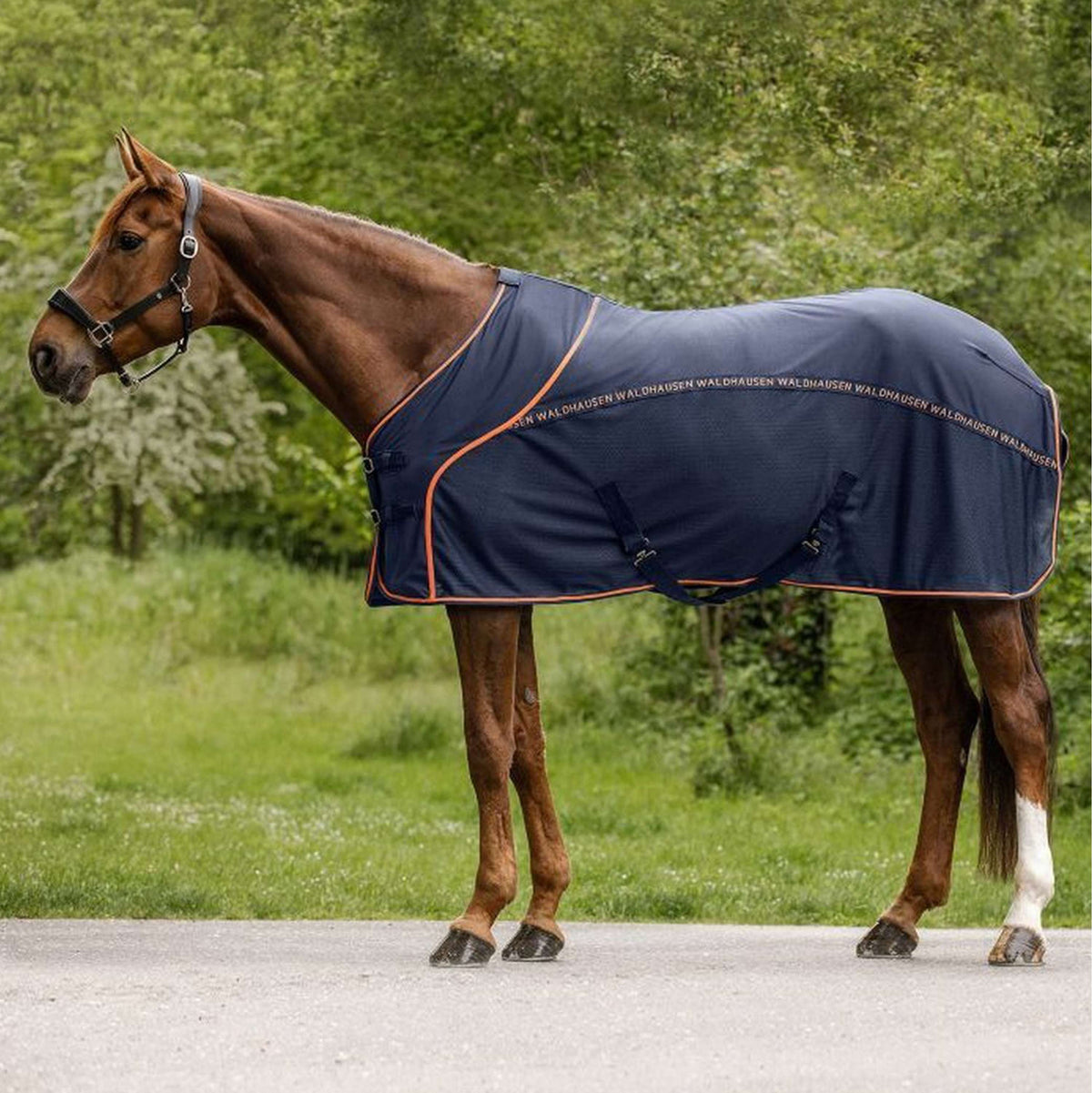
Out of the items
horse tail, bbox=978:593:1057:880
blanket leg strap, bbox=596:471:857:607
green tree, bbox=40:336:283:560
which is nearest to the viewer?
blanket leg strap, bbox=596:471:857:607

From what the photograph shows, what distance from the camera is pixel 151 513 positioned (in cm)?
2872

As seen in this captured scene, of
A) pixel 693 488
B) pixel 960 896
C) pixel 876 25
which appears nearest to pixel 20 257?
pixel 876 25

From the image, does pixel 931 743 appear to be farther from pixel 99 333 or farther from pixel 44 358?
pixel 44 358

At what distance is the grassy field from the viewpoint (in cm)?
1010

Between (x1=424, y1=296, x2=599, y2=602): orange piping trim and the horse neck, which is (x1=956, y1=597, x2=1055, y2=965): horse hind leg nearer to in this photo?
(x1=424, y1=296, x2=599, y2=602): orange piping trim

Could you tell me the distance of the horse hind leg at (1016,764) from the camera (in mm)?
7652

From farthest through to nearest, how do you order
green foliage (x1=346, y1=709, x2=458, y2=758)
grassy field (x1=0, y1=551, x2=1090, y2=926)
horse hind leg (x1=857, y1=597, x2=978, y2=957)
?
green foliage (x1=346, y1=709, x2=458, y2=758), grassy field (x1=0, y1=551, x2=1090, y2=926), horse hind leg (x1=857, y1=597, x2=978, y2=957)

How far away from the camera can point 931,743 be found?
322 inches

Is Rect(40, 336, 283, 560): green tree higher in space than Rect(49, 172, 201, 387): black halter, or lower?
lower

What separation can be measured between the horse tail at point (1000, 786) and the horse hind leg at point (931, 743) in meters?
0.15

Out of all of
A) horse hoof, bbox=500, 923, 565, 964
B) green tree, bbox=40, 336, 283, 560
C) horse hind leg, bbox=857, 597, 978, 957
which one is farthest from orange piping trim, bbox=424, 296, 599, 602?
green tree, bbox=40, 336, 283, 560

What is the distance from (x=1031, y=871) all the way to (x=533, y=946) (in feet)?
5.73

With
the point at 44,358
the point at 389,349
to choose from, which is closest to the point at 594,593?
the point at 389,349

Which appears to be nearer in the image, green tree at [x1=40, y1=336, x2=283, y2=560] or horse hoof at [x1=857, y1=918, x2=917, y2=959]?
horse hoof at [x1=857, y1=918, x2=917, y2=959]
